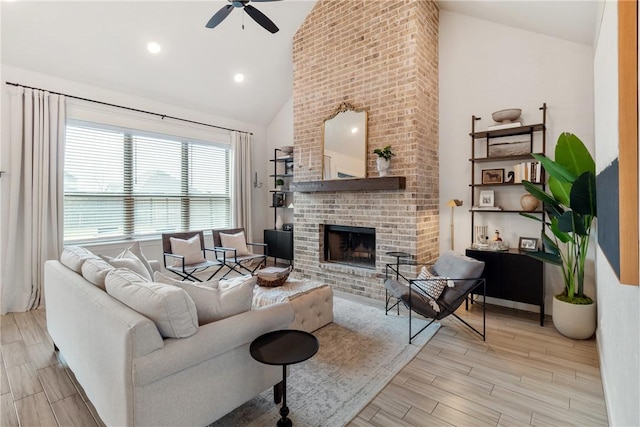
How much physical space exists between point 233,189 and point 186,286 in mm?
4470

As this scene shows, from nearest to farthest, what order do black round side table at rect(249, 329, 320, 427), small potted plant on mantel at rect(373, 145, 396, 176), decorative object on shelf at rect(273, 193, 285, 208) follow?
1. black round side table at rect(249, 329, 320, 427)
2. small potted plant on mantel at rect(373, 145, 396, 176)
3. decorative object on shelf at rect(273, 193, 285, 208)

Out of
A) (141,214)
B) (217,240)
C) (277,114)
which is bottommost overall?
(217,240)

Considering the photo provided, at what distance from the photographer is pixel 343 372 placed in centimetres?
245

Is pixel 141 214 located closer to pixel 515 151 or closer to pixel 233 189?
pixel 233 189

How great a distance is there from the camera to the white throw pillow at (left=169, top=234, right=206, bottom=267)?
449 cm

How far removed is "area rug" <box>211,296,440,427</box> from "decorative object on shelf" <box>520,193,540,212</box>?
1.69 m

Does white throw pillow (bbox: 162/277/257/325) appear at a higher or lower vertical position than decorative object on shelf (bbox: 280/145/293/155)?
lower

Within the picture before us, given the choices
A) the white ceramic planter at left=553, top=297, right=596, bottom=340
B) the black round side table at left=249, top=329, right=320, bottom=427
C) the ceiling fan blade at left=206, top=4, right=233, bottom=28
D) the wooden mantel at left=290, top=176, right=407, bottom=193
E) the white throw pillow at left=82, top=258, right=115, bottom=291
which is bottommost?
the white ceramic planter at left=553, top=297, right=596, bottom=340

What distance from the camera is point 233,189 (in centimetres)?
615

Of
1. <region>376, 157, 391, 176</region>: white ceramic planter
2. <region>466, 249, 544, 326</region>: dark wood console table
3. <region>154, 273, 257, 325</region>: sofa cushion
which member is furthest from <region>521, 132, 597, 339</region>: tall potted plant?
<region>154, 273, 257, 325</region>: sofa cushion

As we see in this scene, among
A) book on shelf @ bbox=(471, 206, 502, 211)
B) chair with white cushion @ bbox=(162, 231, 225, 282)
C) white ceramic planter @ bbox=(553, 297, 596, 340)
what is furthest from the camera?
chair with white cushion @ bbox=(162, 231, 225, 282)

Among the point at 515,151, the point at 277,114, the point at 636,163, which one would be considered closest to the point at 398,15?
the point at 515,151

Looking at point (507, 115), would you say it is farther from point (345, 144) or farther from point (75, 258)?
point (75, 258)

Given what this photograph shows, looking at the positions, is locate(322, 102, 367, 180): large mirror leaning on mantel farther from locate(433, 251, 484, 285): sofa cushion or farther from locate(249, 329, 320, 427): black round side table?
locate(249, 329, 320, 427): black round side table
